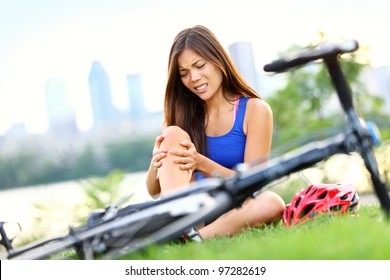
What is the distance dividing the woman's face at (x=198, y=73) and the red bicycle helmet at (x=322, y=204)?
1.04 ft

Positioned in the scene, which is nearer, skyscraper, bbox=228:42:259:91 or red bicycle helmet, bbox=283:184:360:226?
red bicycle helmet, bbox=283:184:360:226

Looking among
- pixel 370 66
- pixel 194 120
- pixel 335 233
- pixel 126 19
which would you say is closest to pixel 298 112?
pixel 370 66

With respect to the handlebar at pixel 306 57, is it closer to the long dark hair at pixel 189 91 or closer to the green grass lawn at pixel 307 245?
the green grass lawn at pixel 307 245

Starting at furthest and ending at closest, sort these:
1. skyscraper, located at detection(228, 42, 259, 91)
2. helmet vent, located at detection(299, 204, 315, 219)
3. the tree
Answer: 1. the tree
2. skyscraper, located at detection(228, 42, 259, 91)
3. helmet vent, located at detection(299, 204, 315, 219)

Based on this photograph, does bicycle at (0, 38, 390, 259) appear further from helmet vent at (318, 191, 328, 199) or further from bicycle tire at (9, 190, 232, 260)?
helmet vent at (318, 191, 328, 199)

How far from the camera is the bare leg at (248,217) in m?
1.46

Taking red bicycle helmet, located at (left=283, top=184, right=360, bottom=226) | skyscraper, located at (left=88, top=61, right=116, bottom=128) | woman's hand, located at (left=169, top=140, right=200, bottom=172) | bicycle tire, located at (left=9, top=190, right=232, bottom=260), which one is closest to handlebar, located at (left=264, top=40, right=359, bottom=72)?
bicycle tire, located at (left=9, top=190, right=232, bottom=260)

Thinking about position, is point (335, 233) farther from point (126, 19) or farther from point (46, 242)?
point (126, 19)

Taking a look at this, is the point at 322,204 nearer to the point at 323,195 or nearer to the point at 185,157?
the point at 323,195

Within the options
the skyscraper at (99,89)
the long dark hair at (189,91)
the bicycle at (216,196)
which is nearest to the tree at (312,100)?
the skyscraper at (99,89)

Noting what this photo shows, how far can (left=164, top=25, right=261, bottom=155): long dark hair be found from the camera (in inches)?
59.6

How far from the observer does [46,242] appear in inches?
47.4

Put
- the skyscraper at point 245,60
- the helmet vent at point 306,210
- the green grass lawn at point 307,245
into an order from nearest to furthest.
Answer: the green grass lawn at point 307,245 → the helmet vent at point 306,210 → the skyscraper at point 245,60

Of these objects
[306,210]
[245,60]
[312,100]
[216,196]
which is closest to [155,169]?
[306,210]
